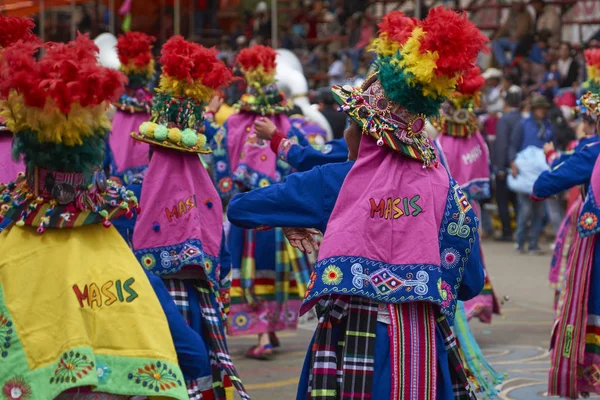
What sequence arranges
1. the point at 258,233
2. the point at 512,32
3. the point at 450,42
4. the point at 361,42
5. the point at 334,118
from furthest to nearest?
the point at 361,42
the point at 512,32
the point at 334,118
the point at 258,233
the point at 450,42

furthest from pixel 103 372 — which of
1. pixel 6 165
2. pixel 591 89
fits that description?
pixel 591 89

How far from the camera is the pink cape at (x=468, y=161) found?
8.72 metres

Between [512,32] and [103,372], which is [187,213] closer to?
[103,372]

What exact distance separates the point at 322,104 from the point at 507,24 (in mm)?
7787

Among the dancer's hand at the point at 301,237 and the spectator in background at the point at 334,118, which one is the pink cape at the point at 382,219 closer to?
the dancer's hand at the point at 301,237

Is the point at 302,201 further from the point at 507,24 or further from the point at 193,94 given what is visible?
the point at 507,24

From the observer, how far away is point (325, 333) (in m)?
4.24

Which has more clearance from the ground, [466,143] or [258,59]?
[258,59]

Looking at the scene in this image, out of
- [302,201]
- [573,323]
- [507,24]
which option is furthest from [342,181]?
[507,24]

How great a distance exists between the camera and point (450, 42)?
13.4ft

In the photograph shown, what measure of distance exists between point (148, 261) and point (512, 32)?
1499cm

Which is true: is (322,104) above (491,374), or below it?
above

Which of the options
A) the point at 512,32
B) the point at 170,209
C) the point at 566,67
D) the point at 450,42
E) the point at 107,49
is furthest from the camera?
the point at 512,32

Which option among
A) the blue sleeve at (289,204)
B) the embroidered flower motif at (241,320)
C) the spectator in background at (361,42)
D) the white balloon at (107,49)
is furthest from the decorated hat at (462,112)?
the spectator in background at (361,42)
